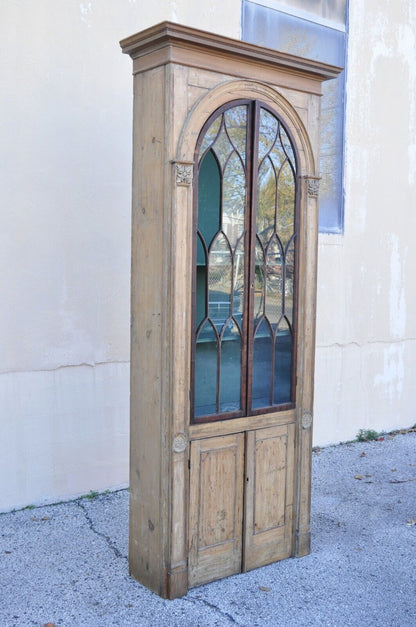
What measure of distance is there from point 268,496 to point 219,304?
3.72ft

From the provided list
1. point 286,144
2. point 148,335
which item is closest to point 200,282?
point 148,335

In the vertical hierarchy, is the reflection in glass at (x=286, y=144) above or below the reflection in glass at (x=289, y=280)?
above

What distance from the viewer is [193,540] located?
3.50m

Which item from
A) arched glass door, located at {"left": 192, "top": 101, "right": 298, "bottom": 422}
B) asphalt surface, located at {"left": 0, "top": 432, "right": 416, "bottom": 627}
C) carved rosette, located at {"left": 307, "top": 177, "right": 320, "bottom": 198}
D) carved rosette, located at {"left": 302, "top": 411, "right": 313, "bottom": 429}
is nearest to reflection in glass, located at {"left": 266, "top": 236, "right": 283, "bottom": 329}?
arched glass door, located at {"left": 192, "top": 101, "right": 298, "bottom": 422}

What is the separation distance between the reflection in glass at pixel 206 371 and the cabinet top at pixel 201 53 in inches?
51.3

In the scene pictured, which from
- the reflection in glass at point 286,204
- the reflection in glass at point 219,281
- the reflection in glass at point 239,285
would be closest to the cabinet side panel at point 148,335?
the reflection in glass at point 219,281

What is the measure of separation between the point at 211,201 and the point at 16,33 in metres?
1.88

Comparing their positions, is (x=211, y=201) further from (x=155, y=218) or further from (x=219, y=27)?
(x=219, y=27)

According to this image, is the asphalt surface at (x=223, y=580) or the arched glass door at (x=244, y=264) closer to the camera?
the asphalt surface at (x=223, y=580)

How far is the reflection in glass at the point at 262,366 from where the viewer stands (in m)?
3.77

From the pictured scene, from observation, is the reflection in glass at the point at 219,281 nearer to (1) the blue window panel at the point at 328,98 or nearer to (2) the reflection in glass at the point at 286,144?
(2) the reflection in glass at the point at 286,144

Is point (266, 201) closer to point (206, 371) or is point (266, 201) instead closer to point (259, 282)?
point (259, 282)

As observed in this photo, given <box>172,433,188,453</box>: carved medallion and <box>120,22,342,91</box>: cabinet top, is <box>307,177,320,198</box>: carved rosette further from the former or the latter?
<box>172,433,188,453</box>: carved medallion

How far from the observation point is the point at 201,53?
10.9ft
